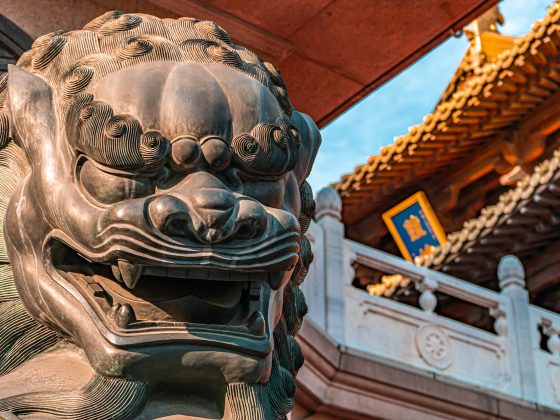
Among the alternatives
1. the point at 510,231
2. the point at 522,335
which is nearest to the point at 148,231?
the point at 522,335

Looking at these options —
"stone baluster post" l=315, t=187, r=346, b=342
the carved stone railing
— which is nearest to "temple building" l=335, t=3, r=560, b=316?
the carved stone railing

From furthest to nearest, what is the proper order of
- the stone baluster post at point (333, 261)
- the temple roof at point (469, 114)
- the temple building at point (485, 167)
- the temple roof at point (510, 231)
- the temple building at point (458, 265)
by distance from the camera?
the temple roof at point (469, 114), the temple building at point (485, 167), the temple roof at point (510, 231), the temple building at point (458, 265), the stone baluster post at point (333, 261)

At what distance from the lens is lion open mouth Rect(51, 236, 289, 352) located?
1.65 metres

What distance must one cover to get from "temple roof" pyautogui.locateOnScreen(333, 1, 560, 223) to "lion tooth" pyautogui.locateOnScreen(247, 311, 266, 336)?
32.8 feet

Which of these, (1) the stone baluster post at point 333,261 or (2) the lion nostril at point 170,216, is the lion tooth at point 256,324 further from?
(1) the stone baluster post at point 333,261

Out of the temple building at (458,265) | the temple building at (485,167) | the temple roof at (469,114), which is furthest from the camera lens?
the temple roof at (469,114)

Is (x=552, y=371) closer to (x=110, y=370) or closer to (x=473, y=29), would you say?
(x=110, y=370)

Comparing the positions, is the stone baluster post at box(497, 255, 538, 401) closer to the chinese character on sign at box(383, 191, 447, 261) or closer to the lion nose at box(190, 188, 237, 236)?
the chinese character on sign at box(383, 191, 447, 261)

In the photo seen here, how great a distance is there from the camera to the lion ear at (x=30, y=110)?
1.78m

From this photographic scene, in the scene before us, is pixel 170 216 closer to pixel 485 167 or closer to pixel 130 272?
pixel 130 272

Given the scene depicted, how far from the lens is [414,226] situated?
12.7 meters

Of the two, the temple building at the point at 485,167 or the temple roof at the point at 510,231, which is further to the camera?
the temple building at the point at 485,167

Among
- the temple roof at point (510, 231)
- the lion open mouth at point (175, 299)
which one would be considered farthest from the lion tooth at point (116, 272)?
the temple roof at point (510, 231)

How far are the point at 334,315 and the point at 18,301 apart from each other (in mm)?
4280
